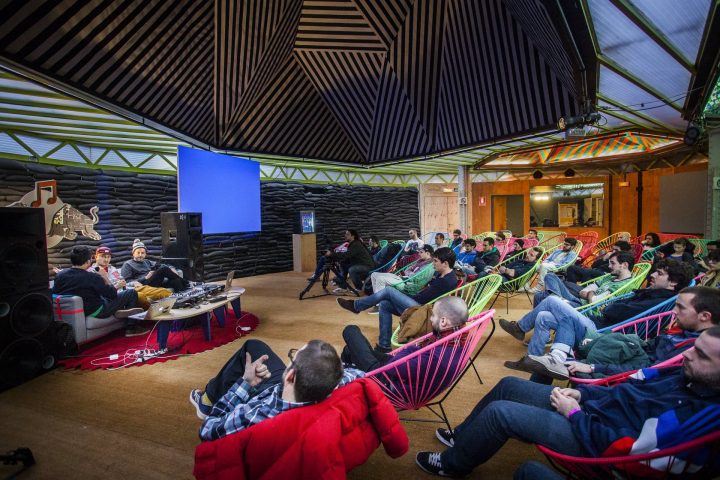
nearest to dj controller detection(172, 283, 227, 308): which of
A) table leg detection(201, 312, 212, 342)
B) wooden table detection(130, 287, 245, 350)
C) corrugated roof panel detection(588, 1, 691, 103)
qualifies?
wooden table detection(130, 287, 245, 350)

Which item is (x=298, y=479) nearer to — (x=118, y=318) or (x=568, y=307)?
(x=568, y=307)

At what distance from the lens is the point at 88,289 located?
4.38 m

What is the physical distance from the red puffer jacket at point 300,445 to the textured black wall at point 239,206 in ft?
23.0

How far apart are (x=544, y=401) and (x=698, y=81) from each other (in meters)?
5.75

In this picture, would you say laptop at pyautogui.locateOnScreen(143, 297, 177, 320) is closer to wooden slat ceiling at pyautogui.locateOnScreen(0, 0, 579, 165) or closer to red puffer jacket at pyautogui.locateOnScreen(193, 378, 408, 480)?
wooden slat ceiling at pyautogui.locateOnScreen(0, 0, 579, 165)

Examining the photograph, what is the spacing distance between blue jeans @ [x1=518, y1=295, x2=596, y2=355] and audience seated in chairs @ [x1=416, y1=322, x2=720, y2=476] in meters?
0.97

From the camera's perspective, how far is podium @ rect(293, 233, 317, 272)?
11.0 metres

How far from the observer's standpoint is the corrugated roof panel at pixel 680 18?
3500 millimetres

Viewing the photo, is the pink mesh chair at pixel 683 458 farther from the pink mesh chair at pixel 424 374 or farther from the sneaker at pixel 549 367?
the sneaker at pixel 549 367

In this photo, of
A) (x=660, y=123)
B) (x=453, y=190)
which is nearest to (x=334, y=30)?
(x=660, y=123)

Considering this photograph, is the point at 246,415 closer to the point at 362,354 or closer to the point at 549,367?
the point at 362,354

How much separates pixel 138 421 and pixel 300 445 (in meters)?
2.25

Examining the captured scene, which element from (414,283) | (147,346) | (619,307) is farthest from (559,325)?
(147,346)

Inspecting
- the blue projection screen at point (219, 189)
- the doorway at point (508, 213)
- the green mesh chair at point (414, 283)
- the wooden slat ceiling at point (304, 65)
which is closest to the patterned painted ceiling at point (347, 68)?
the wooden slat ceiling at point (304, 65)
